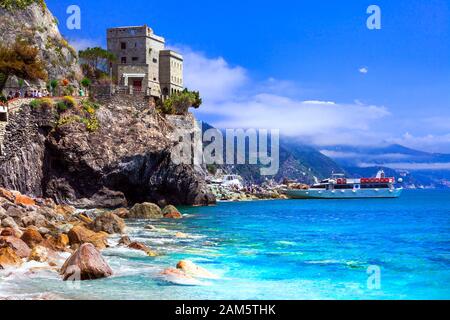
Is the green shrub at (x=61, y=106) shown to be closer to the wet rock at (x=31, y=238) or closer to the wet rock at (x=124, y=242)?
the wet rock at (x=124, y=242)

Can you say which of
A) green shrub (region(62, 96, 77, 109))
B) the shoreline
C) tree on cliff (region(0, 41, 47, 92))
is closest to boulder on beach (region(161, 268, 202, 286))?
the shoreline

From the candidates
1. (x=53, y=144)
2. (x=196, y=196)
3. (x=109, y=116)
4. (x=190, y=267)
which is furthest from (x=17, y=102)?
(x=190, y=267)

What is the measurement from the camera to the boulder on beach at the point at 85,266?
1611cm

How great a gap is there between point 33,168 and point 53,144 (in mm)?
3269

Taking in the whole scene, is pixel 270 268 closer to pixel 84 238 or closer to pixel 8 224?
pixel 84 238

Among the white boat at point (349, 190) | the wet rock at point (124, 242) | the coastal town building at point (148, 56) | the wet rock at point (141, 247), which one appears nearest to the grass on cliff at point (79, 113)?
the coastal town building at point (148, 56)

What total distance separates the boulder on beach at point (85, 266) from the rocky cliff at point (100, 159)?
35970mm

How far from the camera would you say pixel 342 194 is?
11931 centimetres

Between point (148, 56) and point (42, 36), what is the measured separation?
56.7 feet

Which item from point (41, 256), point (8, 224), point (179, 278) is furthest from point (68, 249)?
point (179, 278)

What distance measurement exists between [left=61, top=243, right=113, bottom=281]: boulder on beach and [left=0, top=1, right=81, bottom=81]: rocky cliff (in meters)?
52.8

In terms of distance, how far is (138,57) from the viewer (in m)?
80.3

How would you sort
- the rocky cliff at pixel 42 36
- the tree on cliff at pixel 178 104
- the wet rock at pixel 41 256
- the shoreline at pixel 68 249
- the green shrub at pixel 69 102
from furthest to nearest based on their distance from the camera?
the tree on cliff at pixel 178 104 → the rocky cliff at pixel 42 36 → the green shrub at pixel 69 102 → the wet rock at pixel 41 256 → the shoreline at pixel 68 249

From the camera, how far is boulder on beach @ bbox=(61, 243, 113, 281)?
16109 mm
